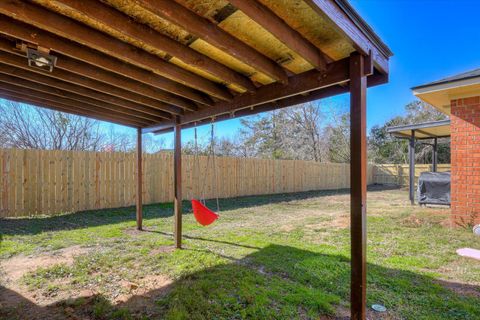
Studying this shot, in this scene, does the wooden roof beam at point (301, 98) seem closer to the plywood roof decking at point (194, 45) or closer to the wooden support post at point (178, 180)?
the plywood roof decking at point (194, 45)

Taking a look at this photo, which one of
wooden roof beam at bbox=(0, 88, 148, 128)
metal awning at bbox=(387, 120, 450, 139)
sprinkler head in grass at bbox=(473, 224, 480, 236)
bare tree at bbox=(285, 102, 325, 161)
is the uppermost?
bare tree at bbox=(285, 102, 325, 161)

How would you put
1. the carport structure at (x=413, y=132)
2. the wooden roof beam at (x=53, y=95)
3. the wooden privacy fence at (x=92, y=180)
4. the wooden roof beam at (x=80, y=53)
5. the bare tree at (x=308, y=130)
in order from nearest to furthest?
the wooden roof beam at (x=80, y=53), the wooden roof beam at (x=53, y=95), the wooden privacy fence at (x=92, y=180), the carport structure at (x=413, y=132), the bare tree at (x=308, y=130)

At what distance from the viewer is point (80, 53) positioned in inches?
81.6

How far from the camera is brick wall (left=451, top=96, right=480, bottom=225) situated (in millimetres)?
4512

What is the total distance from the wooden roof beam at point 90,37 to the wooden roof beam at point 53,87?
112 cm

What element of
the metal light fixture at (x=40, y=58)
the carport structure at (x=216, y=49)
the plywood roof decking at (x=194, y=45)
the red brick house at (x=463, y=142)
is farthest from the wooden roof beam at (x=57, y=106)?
the red brick house at (x=463, y=142)

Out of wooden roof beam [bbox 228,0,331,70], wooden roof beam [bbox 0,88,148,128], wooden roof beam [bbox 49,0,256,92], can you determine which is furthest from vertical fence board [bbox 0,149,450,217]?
wooden roof beam [bbox 228,0,331,70]

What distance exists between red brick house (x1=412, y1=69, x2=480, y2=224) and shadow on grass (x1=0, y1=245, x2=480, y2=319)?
103 inches

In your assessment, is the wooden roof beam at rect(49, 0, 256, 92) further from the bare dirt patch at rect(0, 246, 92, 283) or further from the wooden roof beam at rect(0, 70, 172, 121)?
the bare dirt patch at rect(0, 246, 92, 283)

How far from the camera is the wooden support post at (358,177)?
6.19ft

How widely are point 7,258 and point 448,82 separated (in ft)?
22.5

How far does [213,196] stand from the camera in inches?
373

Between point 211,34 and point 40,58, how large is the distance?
1.33 meters

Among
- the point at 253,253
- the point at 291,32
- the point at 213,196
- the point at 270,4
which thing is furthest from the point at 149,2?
the point at 213,196
